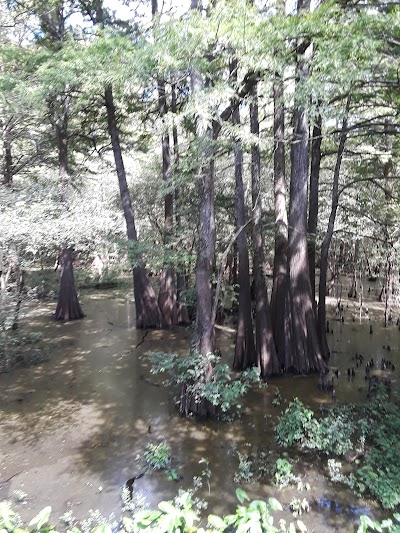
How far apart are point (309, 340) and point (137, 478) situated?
4536 mm

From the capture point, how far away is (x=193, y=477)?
4.70 m

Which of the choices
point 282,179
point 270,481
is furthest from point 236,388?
point 282,179

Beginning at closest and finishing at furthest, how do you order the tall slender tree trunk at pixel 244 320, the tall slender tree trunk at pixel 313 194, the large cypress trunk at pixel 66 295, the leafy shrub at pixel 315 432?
the leafy shrub at pixel 315 432 → the tall slender tree trunk at pixel 244 320 → the tall slender tree trunk at pixel 313 194 → the large cypress trunk at pixel 66 295

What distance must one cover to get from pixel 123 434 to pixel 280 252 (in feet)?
15.8

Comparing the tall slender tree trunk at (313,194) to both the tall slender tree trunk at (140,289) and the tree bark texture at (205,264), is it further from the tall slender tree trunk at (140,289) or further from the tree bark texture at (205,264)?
the tall slender tree trunk at (140,289)

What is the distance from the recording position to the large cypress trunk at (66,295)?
515 inches

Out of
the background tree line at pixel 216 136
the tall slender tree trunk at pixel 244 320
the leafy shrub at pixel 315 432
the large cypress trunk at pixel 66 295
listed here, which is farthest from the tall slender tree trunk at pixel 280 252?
the large cypress trunk at pixel 66 295

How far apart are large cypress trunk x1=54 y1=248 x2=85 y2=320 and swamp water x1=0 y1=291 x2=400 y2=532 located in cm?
286

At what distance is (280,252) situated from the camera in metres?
8.49

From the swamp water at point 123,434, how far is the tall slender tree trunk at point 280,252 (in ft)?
3.22

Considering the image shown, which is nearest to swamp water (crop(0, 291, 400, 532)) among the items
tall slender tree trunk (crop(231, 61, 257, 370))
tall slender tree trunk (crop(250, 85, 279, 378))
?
tall slender tree trunk (crop(250, 85, 279, 378))

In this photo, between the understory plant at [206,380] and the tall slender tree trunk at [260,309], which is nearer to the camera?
the understory plant at [206,380]

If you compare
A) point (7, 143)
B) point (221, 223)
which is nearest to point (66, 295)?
point (7, 143)

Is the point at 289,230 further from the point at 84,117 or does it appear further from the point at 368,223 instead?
the point at 84,117
